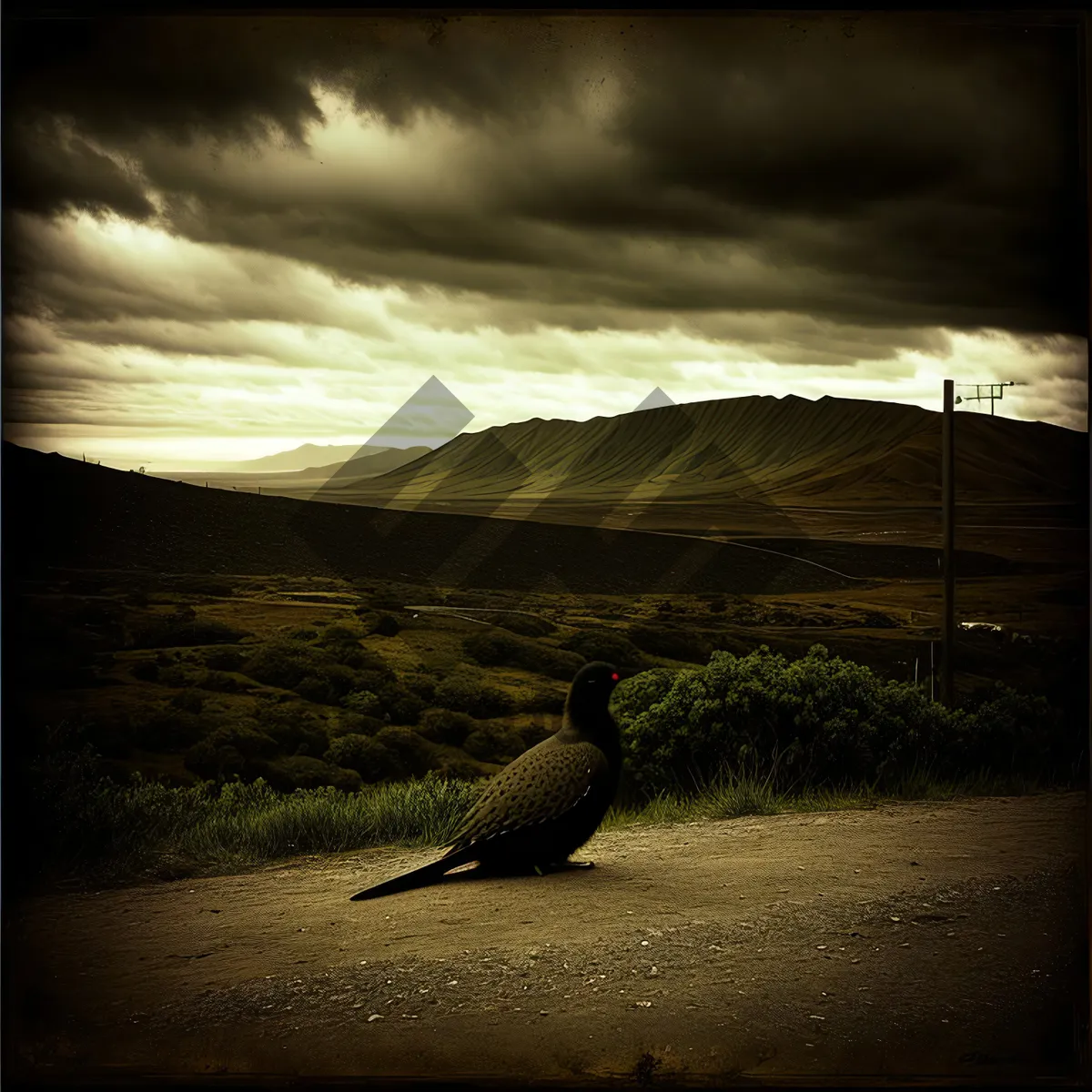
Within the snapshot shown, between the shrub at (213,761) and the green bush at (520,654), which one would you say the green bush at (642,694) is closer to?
the green bush at (520,654)

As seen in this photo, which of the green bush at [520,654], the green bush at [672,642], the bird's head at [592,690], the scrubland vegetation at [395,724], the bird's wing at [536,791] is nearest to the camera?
the bird's wing at [536,791]

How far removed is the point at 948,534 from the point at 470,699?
11.6 ft

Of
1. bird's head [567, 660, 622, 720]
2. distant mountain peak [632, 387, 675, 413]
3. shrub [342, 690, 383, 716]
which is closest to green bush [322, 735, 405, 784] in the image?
shrub [342, 690, 383, 716]

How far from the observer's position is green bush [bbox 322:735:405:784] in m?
7.11

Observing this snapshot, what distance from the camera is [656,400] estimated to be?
6.88 m

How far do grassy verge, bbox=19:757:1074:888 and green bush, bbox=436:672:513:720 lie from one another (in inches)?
31.6

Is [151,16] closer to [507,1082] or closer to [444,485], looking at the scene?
[444,485]

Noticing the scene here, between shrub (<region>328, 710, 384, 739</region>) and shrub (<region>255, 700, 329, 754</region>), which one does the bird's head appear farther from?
shrub (<region>255, 700, 329, 754</region>)

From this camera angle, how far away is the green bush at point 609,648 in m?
7.42

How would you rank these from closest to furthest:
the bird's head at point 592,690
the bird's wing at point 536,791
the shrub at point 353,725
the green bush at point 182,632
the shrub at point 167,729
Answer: the bird's wing at point 536,791, the bird's head at point 592,690, the shrub at point 167,729, the green bush at point 182,632, the shrub at point 353,725

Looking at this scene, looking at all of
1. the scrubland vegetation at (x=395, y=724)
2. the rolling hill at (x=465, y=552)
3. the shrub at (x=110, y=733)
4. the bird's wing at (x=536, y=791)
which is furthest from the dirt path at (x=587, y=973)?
the rolling hill at (x=465, y=552)

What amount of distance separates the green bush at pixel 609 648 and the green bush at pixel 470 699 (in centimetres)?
64

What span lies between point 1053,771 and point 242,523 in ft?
19.3
